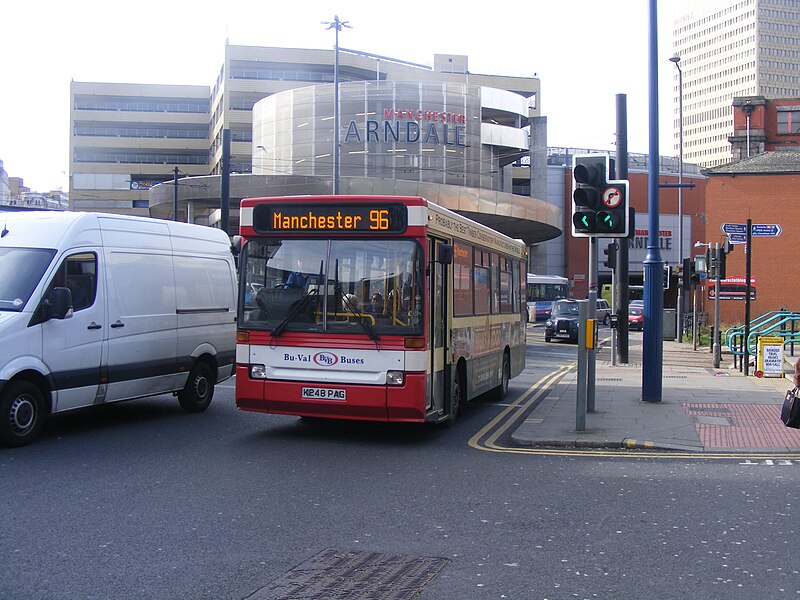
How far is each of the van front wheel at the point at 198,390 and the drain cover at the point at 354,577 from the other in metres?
6.81

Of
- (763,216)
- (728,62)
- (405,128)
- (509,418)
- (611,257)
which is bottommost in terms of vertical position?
(509,418)

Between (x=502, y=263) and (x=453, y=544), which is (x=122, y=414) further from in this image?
(x=453, y=544)

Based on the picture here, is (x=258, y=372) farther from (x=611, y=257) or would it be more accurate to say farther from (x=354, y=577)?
(x=611, y=257)

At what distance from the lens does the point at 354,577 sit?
5.21 m

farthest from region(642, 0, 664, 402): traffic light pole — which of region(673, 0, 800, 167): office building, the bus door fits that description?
region(673, 0, 800, 167): office building

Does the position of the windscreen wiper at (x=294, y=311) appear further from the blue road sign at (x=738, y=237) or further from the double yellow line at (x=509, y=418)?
the blue road sign at (x=738, y=237)

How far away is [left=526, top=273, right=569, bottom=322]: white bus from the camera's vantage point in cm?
5406

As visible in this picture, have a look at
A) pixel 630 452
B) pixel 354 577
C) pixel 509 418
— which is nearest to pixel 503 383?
pixel 509 418

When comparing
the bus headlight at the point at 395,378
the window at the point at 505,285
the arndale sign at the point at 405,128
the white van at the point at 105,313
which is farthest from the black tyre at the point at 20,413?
the arndale sign at the point at 405,128

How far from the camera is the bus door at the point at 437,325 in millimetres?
9750

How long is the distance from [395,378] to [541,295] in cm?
4672

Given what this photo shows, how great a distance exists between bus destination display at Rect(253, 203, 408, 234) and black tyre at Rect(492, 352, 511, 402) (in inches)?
219

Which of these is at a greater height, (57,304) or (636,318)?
(57,304)

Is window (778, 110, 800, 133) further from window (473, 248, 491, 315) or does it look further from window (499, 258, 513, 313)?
window (473, 248, 491, 315)
